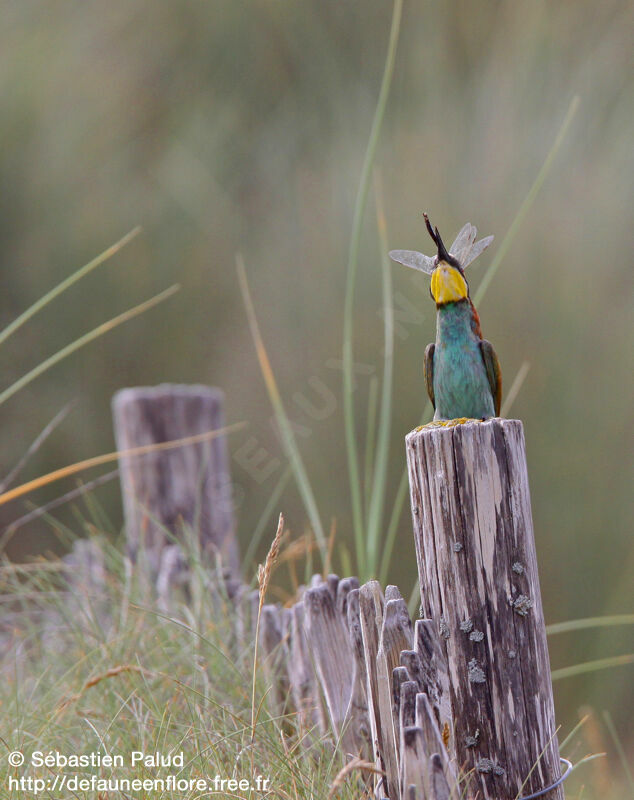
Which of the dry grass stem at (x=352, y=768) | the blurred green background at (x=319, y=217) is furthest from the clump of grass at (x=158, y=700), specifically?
the blurred green background at (x=319, y=217)

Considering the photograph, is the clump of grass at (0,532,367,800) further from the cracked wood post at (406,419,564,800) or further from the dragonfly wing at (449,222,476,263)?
the dragonfly wing at (449,222,476,263)

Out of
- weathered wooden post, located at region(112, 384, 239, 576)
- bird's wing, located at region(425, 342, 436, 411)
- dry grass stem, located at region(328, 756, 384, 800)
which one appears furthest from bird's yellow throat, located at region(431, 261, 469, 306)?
weathered wooden post, located at region(112, 384, 239, 576)

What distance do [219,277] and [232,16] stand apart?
1296 mm

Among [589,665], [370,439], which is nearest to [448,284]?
[370,439]

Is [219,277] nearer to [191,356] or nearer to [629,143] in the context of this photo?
[191,356]

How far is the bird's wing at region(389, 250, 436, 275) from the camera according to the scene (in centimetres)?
135

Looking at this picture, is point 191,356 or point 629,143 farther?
point 191,356

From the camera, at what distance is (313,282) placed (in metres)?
4.08

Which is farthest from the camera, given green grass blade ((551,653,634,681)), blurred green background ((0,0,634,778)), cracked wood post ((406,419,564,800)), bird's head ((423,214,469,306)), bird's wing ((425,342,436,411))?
blurred green background ((0,0,634,778))

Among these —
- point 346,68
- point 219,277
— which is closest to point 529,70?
point 346,68

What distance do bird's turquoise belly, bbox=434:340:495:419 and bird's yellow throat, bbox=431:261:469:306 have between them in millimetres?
73

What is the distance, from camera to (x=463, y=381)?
53.7 inches

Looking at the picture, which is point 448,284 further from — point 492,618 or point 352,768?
point 352,768

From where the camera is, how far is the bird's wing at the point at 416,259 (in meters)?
1.35
